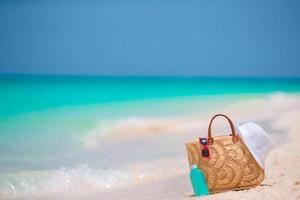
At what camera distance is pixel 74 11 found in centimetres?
390

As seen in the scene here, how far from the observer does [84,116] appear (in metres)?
3.24

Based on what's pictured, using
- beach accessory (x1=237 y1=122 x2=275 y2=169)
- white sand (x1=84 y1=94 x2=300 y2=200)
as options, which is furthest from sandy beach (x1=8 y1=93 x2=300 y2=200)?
beach accessory (x1=237 y1=122 x2=275 y2=169)

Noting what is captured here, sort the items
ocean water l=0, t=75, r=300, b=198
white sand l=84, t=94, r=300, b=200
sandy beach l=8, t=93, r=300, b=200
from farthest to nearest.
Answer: ocean water l=0, t=75, r=300, b=198
sandy beach l=8, t=93, r=300, b=200
white sand l=84, t=94, r=300, b=200

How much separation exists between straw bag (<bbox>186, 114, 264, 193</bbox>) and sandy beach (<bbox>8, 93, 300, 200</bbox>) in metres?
0.04

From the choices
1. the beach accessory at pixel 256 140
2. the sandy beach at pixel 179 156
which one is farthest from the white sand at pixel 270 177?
the beach accessory at pixel 256 140

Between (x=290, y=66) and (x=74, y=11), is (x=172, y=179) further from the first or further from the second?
(x=74, y=11)

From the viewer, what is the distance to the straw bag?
165cm

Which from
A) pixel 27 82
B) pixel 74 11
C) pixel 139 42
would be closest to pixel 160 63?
pixel 139 42

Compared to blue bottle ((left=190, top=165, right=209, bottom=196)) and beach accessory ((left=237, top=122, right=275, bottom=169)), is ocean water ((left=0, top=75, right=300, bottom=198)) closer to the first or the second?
blue bottle ((left=190, top=165, right=209, bottom=196))

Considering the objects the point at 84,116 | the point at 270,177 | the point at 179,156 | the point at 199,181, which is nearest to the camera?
the point at 199,181

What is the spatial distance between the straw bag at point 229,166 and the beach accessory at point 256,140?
0.02m

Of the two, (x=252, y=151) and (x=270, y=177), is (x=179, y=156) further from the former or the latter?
(x=252, y=151)

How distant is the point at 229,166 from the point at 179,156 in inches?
28.4

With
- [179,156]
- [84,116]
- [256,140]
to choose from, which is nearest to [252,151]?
[256,140]
